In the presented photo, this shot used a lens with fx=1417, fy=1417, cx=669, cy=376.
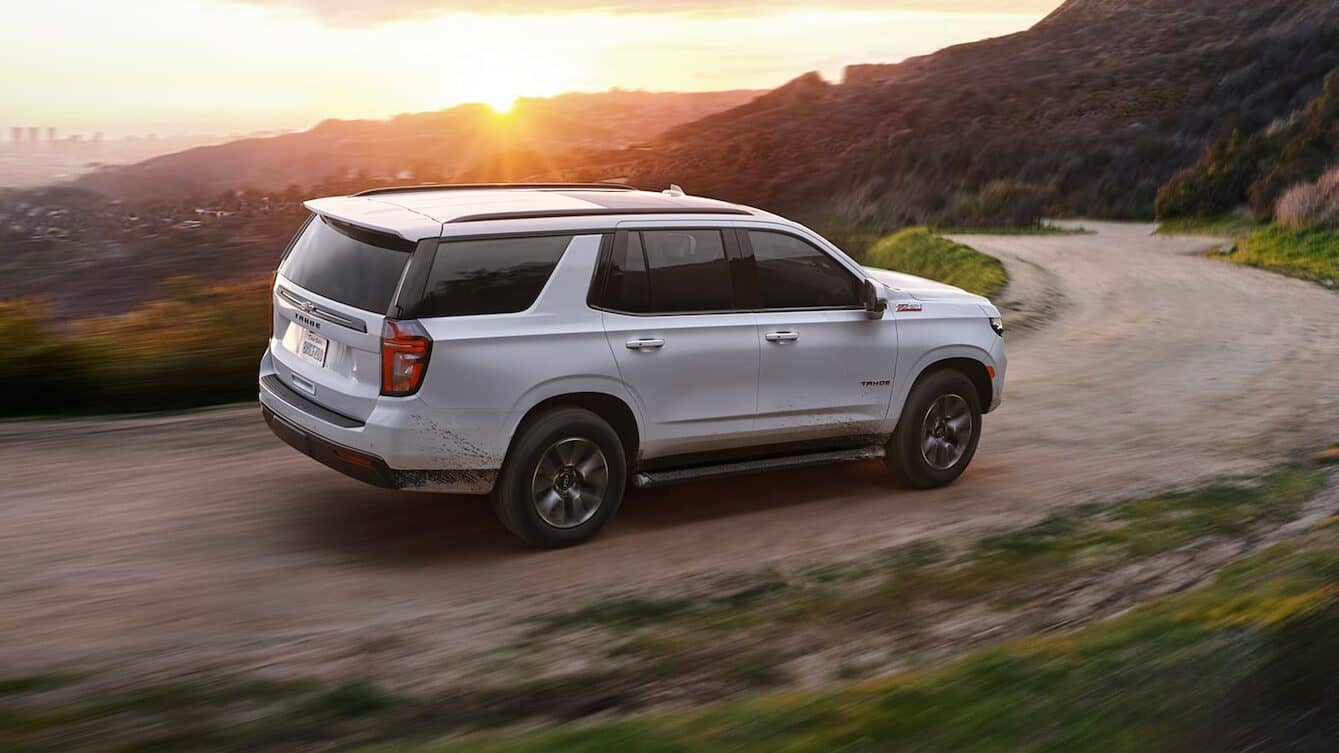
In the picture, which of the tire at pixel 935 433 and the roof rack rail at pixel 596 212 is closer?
the roof rack rail at pixel 596 212

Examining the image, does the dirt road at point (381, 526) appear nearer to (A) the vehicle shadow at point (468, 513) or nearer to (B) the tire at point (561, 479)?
(A) the vehicle shadow at point (468, 513)

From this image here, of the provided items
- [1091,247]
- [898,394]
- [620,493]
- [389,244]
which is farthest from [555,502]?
[1091,247]

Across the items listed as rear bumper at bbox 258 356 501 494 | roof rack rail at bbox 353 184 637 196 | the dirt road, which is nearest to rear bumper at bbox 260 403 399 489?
rear bumper at bbox 258 356 501 494

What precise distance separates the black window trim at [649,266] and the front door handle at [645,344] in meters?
0.15

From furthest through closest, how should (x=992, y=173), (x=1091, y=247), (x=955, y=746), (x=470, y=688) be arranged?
(x=992, y=173) < (x=1091, y=247) < (x=470, y=688) < (x=955, y=746)

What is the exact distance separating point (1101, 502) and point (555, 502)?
3.60 metres

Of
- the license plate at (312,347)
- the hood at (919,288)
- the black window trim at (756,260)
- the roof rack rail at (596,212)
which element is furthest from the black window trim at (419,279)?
the hood at (919,288)

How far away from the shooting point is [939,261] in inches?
975

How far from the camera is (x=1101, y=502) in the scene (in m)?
8.77

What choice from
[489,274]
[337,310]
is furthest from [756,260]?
[337,310]

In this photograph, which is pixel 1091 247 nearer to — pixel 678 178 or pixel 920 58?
pixel 678 178

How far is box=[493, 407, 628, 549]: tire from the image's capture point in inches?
276

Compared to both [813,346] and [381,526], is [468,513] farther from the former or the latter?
[813,346]

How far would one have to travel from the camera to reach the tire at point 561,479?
7.01 meters
